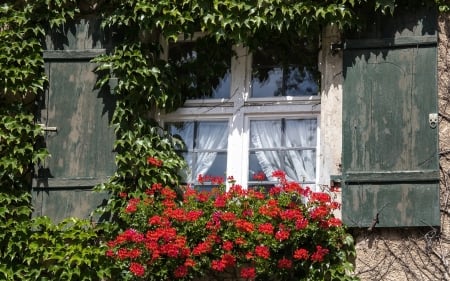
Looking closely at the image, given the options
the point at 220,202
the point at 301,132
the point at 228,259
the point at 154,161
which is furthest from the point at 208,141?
the point at 228,259

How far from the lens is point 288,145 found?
827cm

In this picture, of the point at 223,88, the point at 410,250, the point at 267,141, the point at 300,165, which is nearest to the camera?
the point at 410,250

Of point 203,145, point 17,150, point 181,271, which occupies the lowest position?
point 181,271

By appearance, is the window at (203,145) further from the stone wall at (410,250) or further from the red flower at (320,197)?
the stone wall at (410,250)

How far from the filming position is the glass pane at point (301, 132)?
823cm

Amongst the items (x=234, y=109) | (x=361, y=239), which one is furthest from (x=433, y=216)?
(x=234, y=109)

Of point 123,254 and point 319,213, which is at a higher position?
point 319,213

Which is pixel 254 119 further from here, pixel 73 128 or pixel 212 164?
pixel 73 128

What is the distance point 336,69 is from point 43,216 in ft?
8.16

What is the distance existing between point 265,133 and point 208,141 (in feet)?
1.50

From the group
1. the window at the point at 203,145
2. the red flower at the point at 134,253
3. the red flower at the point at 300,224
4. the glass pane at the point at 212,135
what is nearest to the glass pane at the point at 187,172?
the window at the point at 203,145

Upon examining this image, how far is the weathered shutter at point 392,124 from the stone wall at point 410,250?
10 centimetres

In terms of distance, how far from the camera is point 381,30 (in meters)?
8.08

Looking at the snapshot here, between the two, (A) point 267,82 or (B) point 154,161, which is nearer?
(B) point 154,161
